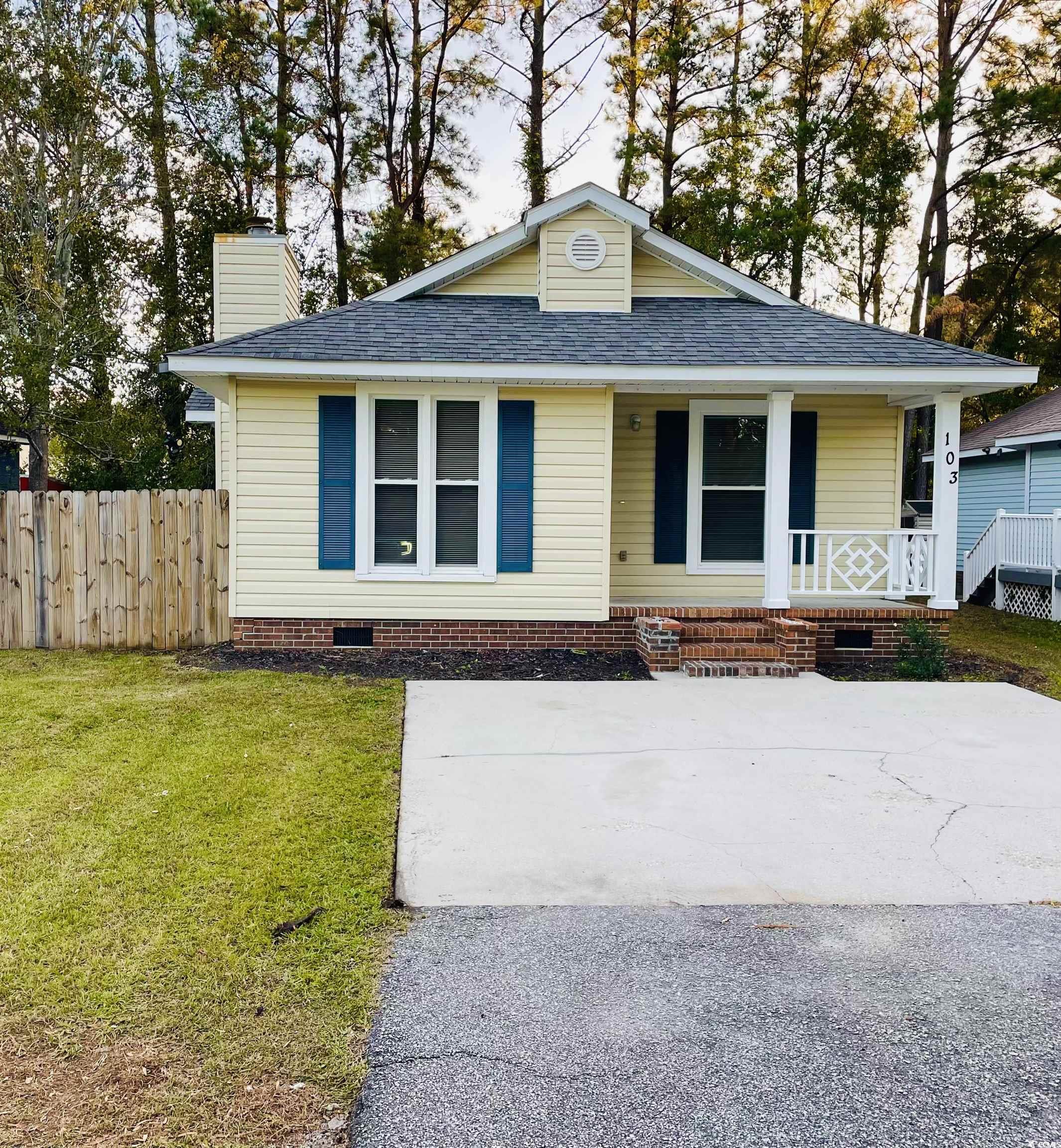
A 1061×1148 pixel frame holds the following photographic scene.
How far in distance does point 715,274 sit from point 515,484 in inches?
152

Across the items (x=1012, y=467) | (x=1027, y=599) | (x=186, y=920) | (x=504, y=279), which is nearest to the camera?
(x=186, y=920)

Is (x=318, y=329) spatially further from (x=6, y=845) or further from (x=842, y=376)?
(x=6, y=845)

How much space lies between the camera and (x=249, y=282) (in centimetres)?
1009

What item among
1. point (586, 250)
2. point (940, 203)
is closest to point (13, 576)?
point (586, 250)

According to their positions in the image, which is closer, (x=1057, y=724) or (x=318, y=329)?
(x=1057, y=724)

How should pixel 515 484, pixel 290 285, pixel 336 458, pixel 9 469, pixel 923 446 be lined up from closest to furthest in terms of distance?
pixel 336 458, pixel 515 484, pixel 290 285, pixel 923 446, pixel 9 469

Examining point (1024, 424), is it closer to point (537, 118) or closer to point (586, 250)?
point (586, 250)

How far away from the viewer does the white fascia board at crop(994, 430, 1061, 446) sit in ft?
46.4

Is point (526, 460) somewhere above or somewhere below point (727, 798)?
above

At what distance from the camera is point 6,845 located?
3812 millimetres

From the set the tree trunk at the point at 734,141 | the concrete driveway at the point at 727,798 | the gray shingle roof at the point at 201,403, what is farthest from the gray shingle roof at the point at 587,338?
the tree trunk at the point at 734,141

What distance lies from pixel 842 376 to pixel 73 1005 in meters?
7.98

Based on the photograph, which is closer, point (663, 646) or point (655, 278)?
point (663, 646)

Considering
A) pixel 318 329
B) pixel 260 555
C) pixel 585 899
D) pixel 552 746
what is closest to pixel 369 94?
pixel 318 329
